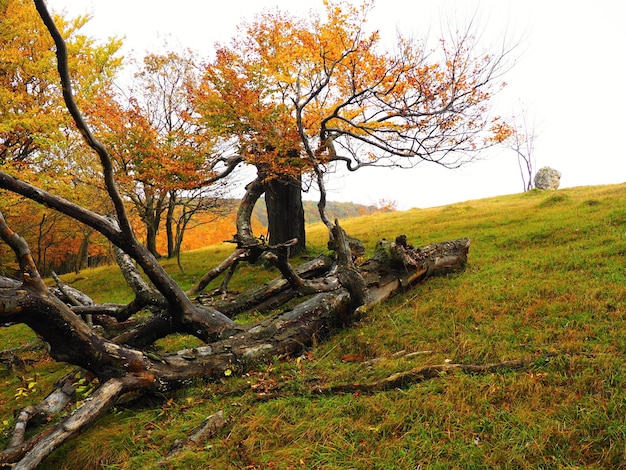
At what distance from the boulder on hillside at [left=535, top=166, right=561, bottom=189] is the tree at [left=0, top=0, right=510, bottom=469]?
104 feet

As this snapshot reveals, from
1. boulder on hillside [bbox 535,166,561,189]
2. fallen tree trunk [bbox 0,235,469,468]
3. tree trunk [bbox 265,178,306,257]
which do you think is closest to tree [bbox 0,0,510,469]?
fallen tree trunk [bbox 0,235,469,468]

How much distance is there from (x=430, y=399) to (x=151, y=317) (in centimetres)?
451

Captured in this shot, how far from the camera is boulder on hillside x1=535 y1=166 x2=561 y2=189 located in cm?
3359

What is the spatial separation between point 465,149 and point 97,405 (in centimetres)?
989

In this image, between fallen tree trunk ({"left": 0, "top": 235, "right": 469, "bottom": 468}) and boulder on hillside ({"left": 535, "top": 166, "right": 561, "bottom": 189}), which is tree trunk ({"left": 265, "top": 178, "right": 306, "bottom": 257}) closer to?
fallen tree trunk ({"left": 0, "top": 235, "right": 469, "bottom": 468})

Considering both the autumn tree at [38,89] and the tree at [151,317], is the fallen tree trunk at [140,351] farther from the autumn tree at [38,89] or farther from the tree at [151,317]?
the autumn tree at [38,89]

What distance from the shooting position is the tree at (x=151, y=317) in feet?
11.8

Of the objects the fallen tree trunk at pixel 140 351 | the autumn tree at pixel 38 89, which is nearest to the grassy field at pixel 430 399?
the fallen tree trunk at pixel 140 351

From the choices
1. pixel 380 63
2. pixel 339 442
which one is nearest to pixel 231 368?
pixel 339 442

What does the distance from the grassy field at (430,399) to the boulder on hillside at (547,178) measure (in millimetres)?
31941

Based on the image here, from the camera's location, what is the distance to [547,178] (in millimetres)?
33875

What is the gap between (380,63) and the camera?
30.9ft

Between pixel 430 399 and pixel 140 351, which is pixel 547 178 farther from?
pixel 140 351

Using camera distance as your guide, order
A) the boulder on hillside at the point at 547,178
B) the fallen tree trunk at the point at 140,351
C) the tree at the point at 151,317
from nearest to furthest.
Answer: the fallen tree trunk at the point at 140,351 < the tree at the point at 151,317 < the boulder on hillside at the point at 547,178
